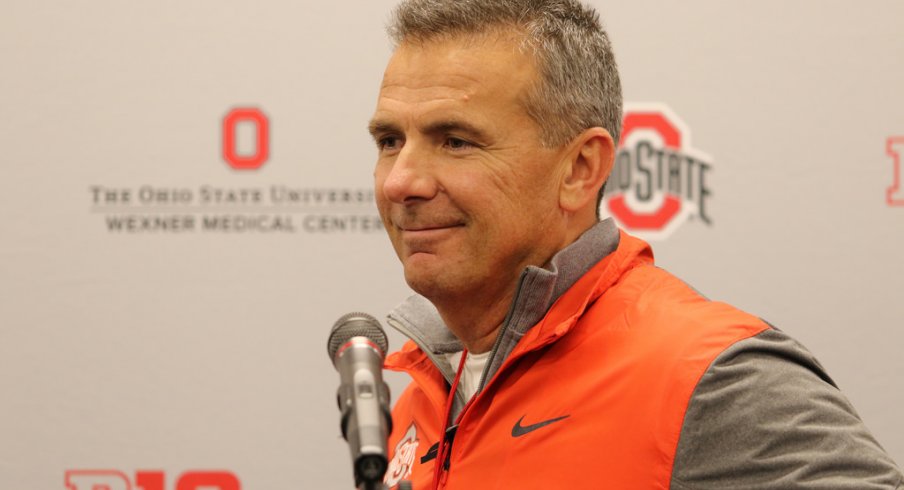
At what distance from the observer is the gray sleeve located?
105 cm

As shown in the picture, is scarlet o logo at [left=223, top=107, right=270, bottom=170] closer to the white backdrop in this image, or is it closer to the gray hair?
the white backdrop

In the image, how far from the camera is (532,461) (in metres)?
1.22

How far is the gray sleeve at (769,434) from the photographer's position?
1046mm

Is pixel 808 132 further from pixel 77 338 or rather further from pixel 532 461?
pixel 77 338

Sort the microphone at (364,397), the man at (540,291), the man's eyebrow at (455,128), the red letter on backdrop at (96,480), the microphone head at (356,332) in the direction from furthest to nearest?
the red letter on backdrop at (96,480) → the man's eyebrow at (455,128) → the man at (540,291) → the microphone head at (356,332) → the microphone at (364,397)

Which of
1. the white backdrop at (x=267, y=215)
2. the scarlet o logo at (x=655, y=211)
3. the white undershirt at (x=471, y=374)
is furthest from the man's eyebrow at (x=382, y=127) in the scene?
the scarlet o logo at (x=655, y=211)

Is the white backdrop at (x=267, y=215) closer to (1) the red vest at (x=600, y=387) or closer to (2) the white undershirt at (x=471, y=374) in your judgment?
(2) the white undershirt at (x=471, y=374)

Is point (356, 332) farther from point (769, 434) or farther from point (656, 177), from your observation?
point (656, 177)

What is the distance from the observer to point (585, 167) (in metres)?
1.42

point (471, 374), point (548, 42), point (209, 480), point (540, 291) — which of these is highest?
point (548, 42)

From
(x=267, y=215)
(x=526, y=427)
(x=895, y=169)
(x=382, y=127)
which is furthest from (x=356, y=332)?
(x=895, y=169)

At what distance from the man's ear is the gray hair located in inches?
0.7

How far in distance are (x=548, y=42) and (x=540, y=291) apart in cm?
33

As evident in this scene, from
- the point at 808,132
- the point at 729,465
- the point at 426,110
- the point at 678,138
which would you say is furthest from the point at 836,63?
the point at 729,465
